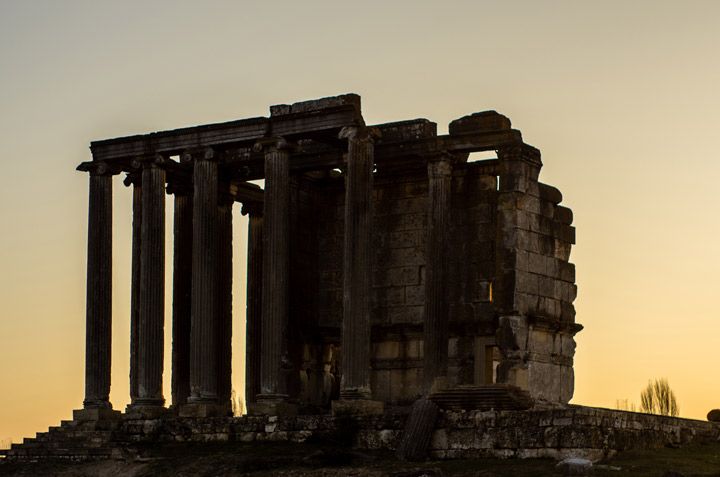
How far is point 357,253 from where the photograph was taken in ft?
154

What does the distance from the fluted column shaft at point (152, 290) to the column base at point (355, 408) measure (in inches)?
277

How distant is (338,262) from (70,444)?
33.9 feet

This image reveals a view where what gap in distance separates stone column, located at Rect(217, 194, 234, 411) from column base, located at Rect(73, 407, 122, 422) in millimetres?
3385

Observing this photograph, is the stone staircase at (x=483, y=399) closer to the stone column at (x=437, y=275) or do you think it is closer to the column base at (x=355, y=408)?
the column base at (x=355, y=408)

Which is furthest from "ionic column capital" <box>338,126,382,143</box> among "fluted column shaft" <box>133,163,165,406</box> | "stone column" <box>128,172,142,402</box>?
"stone column" <box>128,172,142,402</box>

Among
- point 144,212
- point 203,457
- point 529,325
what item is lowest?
point 203,457

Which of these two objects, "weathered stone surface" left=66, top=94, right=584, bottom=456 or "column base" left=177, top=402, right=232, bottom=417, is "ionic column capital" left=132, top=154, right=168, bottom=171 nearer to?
"weathered stone surface" left=66, top=94, right=584, bottom=456

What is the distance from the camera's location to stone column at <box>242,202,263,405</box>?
5450cm

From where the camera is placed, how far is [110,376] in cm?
5212

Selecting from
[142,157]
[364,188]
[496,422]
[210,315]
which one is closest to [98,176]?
[142,157]

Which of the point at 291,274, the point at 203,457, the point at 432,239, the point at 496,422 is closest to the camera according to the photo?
the point at 496,422

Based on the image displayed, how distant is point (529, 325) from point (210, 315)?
916cm

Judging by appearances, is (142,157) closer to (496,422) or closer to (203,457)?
(203,457)

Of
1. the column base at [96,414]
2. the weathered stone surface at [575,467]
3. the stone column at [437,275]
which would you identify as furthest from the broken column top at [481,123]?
the weathered stone surface at [575,467]
